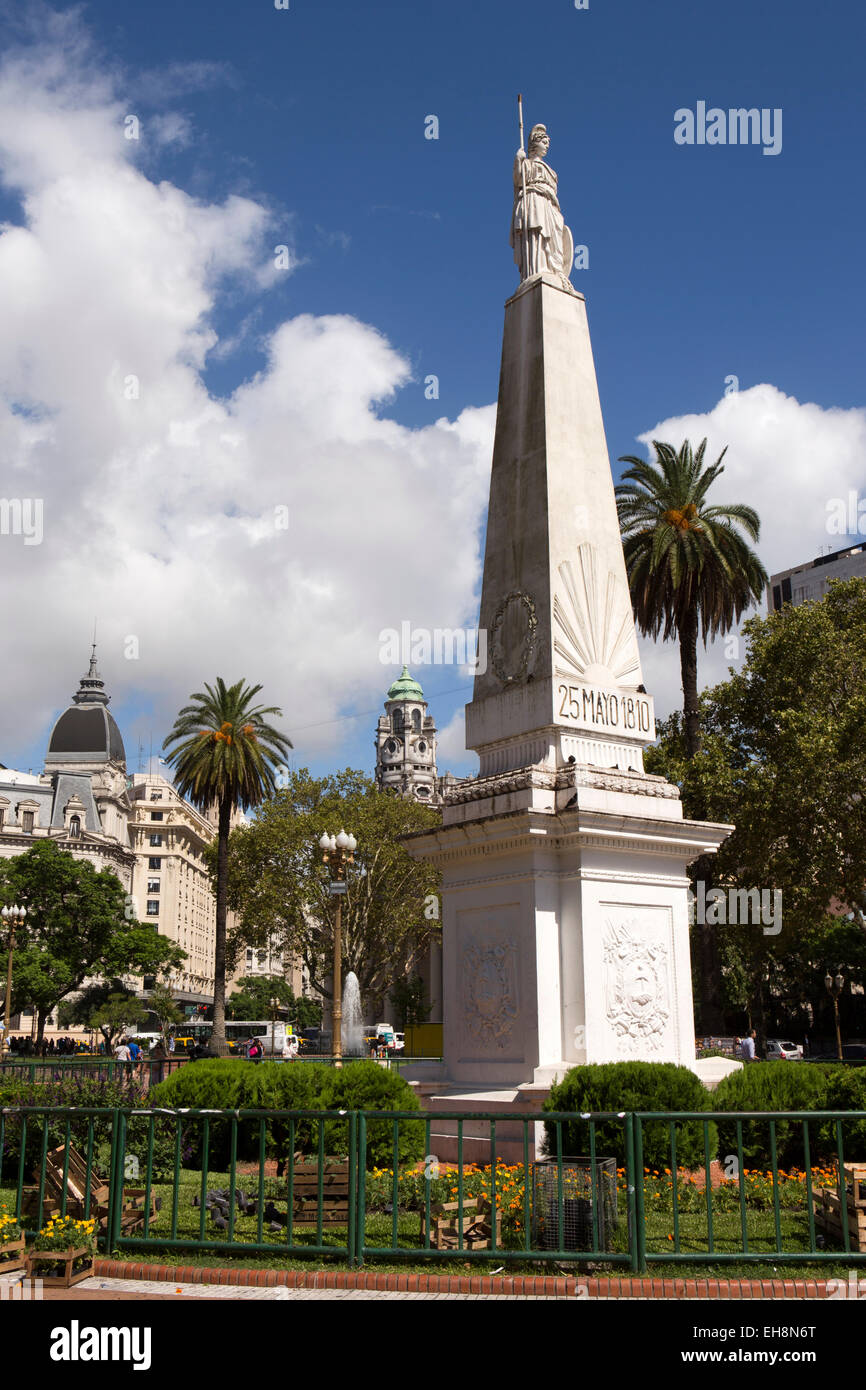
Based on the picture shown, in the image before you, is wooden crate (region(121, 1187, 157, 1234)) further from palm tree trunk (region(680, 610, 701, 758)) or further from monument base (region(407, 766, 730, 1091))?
palm tree trunk (region(680, 610, 701, 758))

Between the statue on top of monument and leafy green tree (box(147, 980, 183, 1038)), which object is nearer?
the statue on top of monument

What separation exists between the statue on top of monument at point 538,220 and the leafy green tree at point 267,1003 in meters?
93.9

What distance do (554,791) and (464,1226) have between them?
538cm

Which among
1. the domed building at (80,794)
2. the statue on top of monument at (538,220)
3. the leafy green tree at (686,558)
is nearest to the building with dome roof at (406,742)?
the domed building at (80,794)

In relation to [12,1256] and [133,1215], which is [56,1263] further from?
[133,1215]

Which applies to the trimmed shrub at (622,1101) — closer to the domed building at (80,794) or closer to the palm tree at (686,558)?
the palm tree at (686,558)

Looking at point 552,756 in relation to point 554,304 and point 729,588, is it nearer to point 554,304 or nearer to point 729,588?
point 554,304

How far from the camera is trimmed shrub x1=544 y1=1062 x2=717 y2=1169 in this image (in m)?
10.8

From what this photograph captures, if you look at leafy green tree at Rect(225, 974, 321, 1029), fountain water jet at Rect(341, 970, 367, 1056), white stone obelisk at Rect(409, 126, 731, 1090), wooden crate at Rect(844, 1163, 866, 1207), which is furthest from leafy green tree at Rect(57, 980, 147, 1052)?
wooden crate at Rect(844, 1163, 866, 1207)

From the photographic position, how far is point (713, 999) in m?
29.8

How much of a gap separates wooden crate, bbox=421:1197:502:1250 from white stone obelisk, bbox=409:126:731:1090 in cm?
Answer: 325
